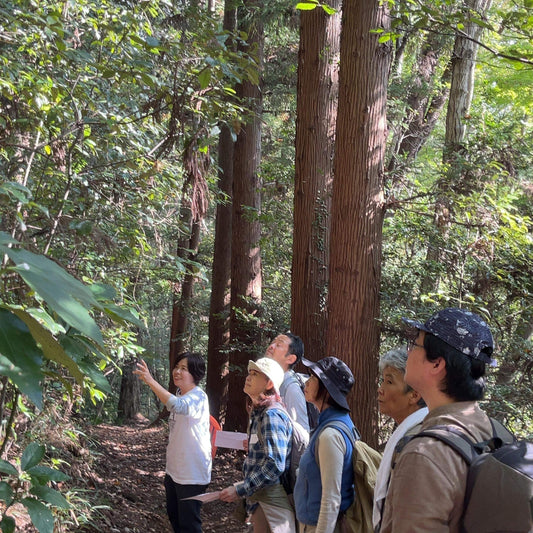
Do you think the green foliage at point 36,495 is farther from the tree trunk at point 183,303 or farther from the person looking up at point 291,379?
the tree trunk at point 183,303

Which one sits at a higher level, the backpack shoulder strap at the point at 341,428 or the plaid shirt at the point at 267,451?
the backpack shoulder strap at the point at 341,428

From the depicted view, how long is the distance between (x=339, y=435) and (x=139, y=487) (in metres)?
6.32

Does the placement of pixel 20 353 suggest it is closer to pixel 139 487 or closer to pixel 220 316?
pixel 139 487

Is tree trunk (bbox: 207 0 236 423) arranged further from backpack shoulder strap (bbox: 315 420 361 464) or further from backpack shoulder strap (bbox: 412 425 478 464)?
backpack shoulder strap (bbox: 412 425 478 464)

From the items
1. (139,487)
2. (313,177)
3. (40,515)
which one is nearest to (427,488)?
(40,515)

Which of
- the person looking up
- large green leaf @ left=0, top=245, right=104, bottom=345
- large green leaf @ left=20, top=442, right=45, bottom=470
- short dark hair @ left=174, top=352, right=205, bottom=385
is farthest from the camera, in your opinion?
short dark hair @ left=174, top=352, right=205, bottom=385

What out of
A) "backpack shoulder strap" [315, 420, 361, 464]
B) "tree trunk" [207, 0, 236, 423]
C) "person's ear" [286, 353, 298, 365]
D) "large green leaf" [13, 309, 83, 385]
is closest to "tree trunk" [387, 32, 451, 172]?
"tree trunk" [207, 0, 236, 423]

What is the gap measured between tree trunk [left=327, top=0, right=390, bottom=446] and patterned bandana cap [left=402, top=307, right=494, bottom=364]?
12.2 ft

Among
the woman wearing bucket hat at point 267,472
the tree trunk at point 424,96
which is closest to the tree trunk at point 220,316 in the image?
the tree trunk at point 424,96

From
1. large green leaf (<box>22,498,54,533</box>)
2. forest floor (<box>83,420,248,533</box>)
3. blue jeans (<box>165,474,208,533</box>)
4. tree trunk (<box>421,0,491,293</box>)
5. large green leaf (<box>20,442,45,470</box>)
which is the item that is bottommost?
forest floor (<box>83,420,248,533</box>)

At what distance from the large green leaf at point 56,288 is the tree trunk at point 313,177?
6306 mm

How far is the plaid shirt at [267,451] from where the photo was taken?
4008 millimetres

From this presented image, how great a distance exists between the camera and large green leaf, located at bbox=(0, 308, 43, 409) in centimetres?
98

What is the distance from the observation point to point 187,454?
17.3 feet
